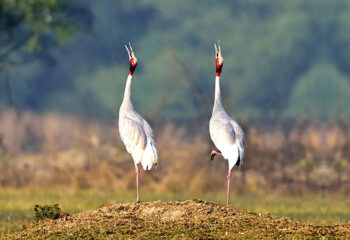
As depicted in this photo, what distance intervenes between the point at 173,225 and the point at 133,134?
2.50 metres

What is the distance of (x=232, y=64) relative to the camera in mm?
65688

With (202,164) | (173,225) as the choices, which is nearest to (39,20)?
(202,164)

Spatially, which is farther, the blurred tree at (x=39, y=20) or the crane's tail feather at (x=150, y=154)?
the blurred tree at (x=39, y=20)

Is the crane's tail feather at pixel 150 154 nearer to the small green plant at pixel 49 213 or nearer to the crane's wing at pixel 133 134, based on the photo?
the crane's wing at pixel 133 134

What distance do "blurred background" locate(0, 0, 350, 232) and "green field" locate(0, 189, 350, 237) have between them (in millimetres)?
267

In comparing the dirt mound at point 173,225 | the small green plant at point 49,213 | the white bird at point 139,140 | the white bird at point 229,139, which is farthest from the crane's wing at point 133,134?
the small green plant at point 49,213

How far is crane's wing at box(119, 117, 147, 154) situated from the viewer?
1477cm

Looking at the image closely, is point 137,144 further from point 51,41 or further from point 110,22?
point 110,22

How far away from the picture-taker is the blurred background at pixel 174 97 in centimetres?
2638

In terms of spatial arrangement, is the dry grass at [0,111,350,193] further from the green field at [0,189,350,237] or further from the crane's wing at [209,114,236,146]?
the crane's wing at [209,114,236,146]

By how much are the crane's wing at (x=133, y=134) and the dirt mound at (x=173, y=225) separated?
1.28 meters

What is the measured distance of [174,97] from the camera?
184 feet

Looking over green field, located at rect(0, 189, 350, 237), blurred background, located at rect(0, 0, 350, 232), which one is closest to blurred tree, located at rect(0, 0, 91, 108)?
blurred background, located at rect(0, 0, 350, 232)

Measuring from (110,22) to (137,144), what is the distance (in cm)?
5800
